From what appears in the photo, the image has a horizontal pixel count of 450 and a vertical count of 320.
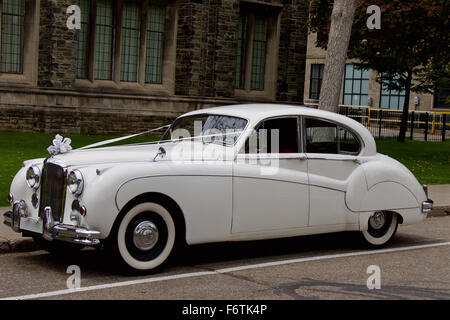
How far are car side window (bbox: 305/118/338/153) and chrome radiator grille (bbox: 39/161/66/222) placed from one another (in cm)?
285

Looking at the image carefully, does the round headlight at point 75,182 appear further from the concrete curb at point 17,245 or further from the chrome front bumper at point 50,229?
the concrete curb at point 17,245

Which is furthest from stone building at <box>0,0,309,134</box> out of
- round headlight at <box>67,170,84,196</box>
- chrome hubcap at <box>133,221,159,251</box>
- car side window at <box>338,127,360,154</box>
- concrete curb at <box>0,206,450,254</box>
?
chrome hubcap at <box>133,221,159,251</box>

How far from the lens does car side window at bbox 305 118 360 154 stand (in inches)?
345

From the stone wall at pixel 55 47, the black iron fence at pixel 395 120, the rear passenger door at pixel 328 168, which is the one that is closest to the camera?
the rear passenger door at pixel 328 168

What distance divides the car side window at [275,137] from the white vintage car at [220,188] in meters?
0.01

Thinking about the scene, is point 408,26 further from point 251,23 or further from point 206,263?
point 206,263

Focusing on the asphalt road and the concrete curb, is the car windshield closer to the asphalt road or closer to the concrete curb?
the asphalt road

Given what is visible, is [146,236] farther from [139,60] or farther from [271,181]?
[139,60]

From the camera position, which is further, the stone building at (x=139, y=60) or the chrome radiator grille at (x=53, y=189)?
the stone building at (x=139, y=60)

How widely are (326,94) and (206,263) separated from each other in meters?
8.69

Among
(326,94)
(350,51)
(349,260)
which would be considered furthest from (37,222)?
(350,51)

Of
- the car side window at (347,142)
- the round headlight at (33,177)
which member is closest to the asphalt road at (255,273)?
the round headlight at (33,177)

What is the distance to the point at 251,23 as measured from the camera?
90.5 ft

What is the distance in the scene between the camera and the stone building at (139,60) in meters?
23.2
